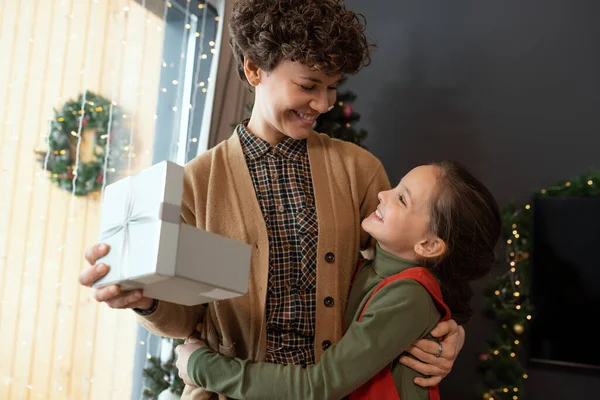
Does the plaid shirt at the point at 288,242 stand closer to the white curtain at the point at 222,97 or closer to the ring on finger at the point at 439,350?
the ring on finger at the point at 439,350

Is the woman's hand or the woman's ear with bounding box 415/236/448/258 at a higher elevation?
the woman's ear with bounding box 415/236/448/258

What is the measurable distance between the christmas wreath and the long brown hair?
6.33 feet

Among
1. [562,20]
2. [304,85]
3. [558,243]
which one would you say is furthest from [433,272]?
[562,20]

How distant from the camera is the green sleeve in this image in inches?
51.7

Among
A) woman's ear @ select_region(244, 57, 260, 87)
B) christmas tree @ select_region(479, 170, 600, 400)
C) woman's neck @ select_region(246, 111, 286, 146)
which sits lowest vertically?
christmas tree @ select_region(479, 170, 600, 400)

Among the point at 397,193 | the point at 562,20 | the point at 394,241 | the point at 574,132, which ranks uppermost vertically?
the point at 562,20

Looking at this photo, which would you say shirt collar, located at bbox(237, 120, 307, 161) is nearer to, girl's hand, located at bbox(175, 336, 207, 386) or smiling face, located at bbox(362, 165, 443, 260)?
smiling face, located at bbox(362, 165, 443, 260)

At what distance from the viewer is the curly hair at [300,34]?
1411 mm

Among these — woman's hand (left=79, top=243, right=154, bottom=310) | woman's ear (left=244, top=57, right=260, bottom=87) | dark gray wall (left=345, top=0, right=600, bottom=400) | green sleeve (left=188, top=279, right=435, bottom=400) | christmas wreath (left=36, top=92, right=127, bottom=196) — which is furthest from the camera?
dark gray wall (left=345, top=0, right=600, bottom=400)

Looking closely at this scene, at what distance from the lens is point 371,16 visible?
165 inches

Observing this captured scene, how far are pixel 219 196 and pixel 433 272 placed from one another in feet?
1.90

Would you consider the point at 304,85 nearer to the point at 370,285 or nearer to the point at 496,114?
the point at 370,285

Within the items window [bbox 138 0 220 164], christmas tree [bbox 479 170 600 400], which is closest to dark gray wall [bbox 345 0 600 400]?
christmas tree [bbox 479 170 600 400]

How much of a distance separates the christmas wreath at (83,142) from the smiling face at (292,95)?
5.05 feet
